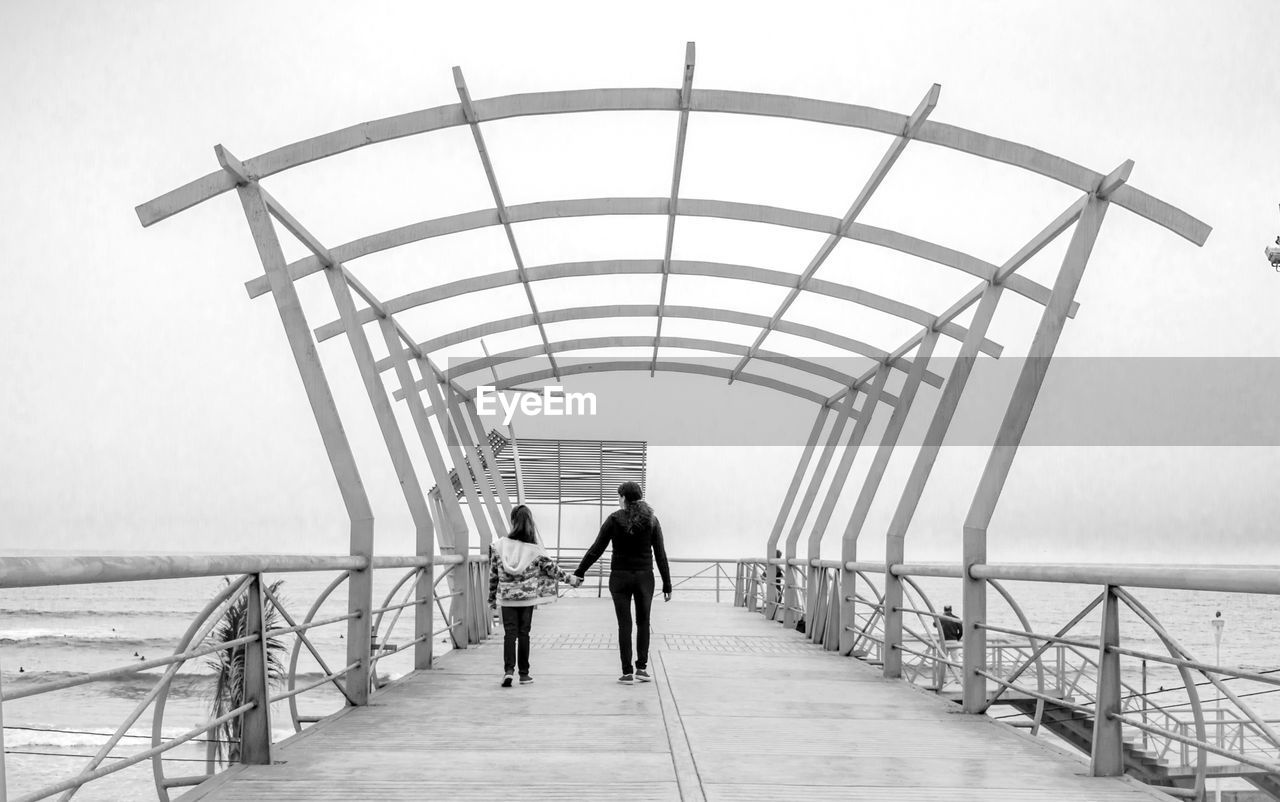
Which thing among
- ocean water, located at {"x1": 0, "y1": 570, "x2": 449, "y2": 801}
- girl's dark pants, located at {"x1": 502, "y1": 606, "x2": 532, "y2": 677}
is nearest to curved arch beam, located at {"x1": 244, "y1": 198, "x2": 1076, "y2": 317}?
girl's dark pants, located at {"x1": 502, "y1": 606, "x2": 532, "y2": 677}

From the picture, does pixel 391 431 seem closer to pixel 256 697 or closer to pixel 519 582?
pixel 519 582

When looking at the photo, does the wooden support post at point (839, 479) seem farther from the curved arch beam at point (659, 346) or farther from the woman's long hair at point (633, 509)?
the woman's long hair at point (633, 509)

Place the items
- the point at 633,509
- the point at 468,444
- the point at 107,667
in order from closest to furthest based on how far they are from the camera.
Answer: the point at 633,509 → the point at 468,444 → the point at 107,667

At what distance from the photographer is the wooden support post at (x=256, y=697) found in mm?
4961

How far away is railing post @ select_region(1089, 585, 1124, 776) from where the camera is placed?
4.93 m

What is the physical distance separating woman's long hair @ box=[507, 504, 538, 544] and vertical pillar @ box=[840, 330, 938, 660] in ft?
12.9

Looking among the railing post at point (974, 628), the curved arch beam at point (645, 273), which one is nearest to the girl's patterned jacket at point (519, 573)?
the railing post at point (974, 628)

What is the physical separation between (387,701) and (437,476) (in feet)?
14.5

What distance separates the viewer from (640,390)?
17.4 metres

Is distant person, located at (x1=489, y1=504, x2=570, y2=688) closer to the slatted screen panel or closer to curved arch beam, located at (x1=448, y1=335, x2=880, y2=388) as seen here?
curved arch beam, located at (x1=448, y1=335, x2=880, y2=388)

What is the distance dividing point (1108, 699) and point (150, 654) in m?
63.2

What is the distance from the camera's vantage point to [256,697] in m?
5.01

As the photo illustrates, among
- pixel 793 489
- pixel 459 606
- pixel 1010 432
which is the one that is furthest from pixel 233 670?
pixel 793 489

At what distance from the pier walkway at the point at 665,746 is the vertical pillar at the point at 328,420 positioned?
0.42 metres
